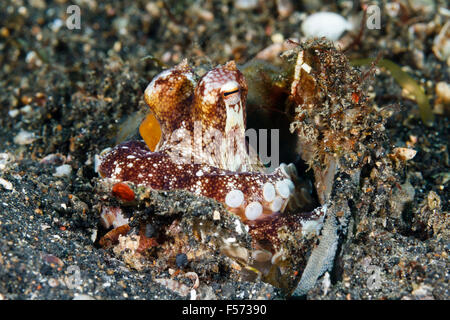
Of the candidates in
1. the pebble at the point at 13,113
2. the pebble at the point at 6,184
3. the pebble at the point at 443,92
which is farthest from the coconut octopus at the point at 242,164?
the pebble at the point at 13,113

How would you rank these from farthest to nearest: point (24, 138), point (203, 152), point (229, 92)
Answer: point (24, 138) → point (203, 152) → point (229, 92)

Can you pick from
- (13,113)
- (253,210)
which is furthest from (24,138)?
(253,210)

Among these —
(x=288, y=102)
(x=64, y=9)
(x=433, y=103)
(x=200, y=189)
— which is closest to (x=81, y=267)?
(x=200, y=189)

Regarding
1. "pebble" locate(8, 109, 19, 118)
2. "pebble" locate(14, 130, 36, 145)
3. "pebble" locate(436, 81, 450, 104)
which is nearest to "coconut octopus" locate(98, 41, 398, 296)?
"pebble" locate(14, 130, 36, 145)

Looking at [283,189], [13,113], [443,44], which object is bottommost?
[13,113]

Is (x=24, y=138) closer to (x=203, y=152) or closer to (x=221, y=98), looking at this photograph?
(x=203, y=152)

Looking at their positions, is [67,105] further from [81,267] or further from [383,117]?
[383,117]

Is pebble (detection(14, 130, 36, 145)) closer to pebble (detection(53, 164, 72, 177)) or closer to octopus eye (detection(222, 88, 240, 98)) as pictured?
pebble (detection(53, 164, 72, 177))

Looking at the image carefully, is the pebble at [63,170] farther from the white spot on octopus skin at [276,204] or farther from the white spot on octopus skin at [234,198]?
the white spot on octopus skin at [276,204]
